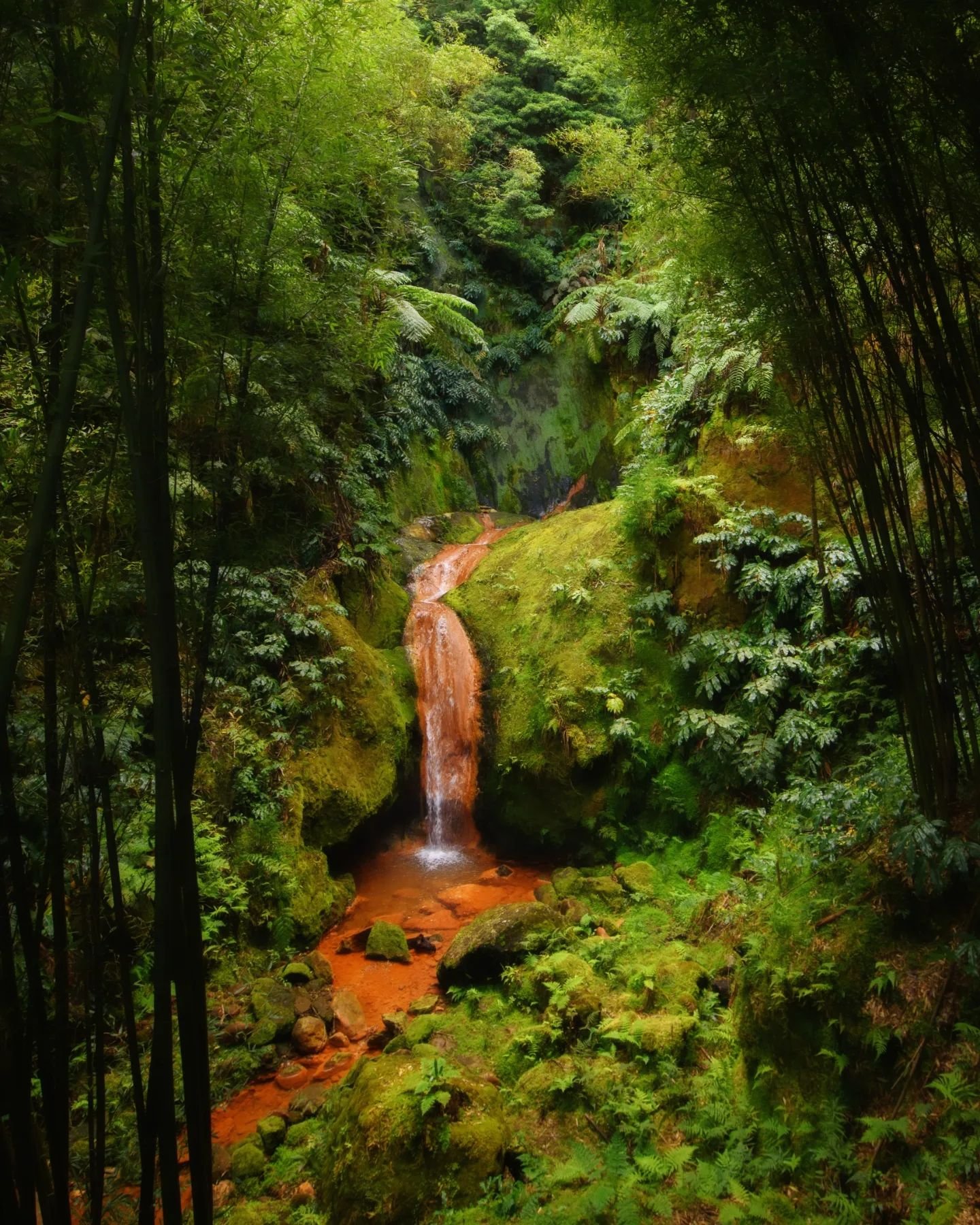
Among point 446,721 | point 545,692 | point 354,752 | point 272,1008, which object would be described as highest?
point 545,692

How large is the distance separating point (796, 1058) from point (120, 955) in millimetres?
2710

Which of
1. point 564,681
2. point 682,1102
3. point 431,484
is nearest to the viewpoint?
point 682,1102

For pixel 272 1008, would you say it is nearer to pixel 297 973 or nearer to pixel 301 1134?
pixel 297 973

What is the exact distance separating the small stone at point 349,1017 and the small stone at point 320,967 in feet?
0.91

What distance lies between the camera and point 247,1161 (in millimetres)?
3350

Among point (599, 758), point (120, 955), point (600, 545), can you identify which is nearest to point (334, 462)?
point (600, 545)

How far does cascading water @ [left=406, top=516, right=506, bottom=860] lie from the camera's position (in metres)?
7.63

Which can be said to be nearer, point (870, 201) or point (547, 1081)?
point (870, 201)

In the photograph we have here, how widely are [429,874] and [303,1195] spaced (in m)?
3.79

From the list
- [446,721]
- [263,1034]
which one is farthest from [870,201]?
[446,721]

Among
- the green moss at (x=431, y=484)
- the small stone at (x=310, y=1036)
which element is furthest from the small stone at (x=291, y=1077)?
the green moss at (x=431, y=484)

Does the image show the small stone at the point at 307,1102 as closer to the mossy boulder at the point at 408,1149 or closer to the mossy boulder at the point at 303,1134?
the mossy boulder at the point at 303,1134

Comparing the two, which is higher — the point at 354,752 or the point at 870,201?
the point at 870,201

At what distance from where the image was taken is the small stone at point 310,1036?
14.2 feet
